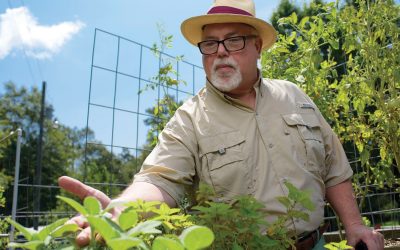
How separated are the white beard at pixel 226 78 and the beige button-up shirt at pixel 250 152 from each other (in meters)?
0.05

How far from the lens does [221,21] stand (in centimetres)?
217

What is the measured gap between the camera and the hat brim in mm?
2162

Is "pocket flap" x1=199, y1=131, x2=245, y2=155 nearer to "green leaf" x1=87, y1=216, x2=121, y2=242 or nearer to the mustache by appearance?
the mustache

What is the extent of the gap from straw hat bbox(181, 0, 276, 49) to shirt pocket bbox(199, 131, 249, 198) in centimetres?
57

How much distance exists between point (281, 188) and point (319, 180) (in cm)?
22

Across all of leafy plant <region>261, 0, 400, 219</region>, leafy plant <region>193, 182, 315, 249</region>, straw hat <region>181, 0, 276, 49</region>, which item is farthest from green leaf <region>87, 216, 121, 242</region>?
leafy plant <region>261, 0, 400, 219</region>

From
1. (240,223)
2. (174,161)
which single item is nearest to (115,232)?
(240,223)

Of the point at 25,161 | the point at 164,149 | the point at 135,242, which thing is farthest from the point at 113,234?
the point at 25,161

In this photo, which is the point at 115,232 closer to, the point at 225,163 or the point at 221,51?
the point at 225,163

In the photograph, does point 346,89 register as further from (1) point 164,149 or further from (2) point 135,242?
(2) point 135,242

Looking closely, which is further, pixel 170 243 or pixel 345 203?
pixel 345 203

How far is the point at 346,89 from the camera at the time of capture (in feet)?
10.2

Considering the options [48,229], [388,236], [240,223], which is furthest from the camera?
[388,236]

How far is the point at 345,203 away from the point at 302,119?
1.37ft
